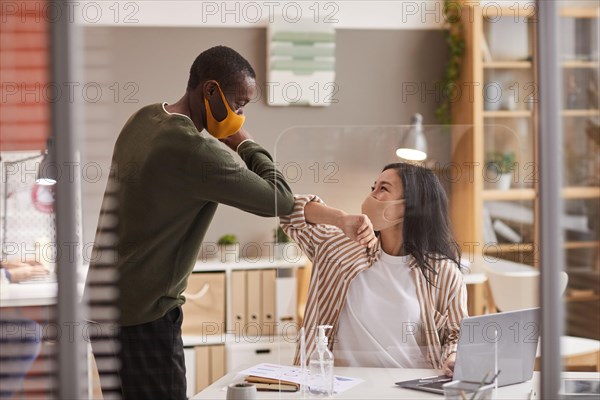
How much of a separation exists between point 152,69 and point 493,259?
1093mm

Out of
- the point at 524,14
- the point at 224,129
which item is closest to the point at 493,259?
the point at 224,129

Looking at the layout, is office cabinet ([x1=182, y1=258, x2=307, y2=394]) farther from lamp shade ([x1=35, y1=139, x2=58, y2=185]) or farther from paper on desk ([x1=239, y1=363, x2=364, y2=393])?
lamp shade ([x1=35, y1=139, x2=58, y2=185])

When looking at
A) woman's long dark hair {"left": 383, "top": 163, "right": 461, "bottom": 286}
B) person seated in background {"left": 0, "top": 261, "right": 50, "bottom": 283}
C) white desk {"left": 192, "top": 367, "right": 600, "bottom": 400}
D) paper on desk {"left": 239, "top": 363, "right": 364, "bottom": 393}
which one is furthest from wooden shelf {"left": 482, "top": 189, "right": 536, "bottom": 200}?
person seated in background {"left": 0, "top": 261, "right": 50, "bottom": 283}

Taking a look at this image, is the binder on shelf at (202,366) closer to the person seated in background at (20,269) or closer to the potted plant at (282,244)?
the potted plant at (282,244)

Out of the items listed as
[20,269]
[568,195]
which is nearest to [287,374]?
[20,269]

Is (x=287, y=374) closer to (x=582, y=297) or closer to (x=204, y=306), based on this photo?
(x=582, y=297)

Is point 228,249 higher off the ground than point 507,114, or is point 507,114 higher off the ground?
point 507,114

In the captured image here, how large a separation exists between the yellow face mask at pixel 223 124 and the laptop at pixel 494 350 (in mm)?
670

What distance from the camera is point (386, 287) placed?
5.78 feet

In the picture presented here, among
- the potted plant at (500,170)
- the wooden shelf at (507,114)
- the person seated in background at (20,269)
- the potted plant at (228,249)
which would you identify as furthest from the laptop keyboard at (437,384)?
the wooden shelf at (507,114)

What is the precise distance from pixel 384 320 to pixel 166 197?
563 mm

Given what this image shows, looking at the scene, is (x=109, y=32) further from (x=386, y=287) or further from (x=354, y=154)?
(x=386, y=287)

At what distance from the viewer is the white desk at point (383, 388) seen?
63.9 inches

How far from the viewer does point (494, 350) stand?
1640 millimetres
